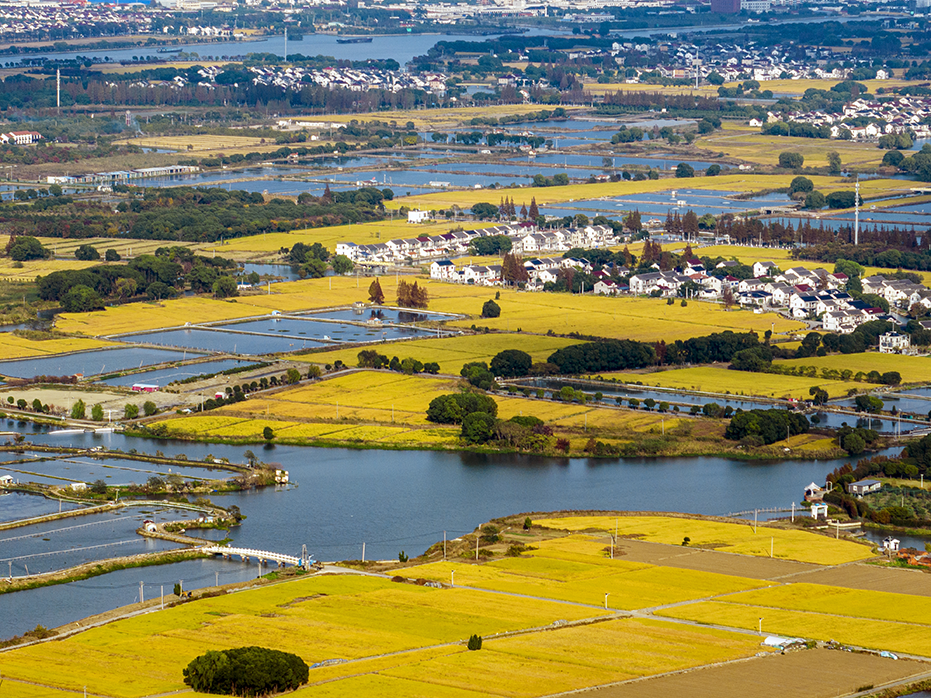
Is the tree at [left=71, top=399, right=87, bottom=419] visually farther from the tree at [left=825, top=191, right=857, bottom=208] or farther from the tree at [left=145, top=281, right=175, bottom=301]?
the tree at [left=825, top=191, right=857, bottom=208]

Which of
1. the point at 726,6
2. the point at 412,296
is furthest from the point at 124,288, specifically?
the point at 726,6

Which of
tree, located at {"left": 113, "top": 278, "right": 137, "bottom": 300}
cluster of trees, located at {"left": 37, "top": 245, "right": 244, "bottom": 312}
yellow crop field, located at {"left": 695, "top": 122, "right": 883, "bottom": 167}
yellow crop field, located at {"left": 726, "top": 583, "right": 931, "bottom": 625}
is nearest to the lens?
yellow crop field, located at {"left": 726, "top": 583, "right": 931, "bottom": 625}

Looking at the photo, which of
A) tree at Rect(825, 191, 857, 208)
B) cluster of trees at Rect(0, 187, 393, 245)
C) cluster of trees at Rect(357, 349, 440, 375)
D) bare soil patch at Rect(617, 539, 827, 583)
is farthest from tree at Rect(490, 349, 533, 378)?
tree at Rect(825, 191, 857, 208)

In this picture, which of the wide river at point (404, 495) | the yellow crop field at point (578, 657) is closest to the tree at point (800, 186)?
the wide river at point (404, 495)

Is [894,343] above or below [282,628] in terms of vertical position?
above

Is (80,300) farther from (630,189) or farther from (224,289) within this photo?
(630,189)

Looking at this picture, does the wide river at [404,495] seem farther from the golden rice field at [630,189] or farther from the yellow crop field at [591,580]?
the golden rice field at [630,189]
